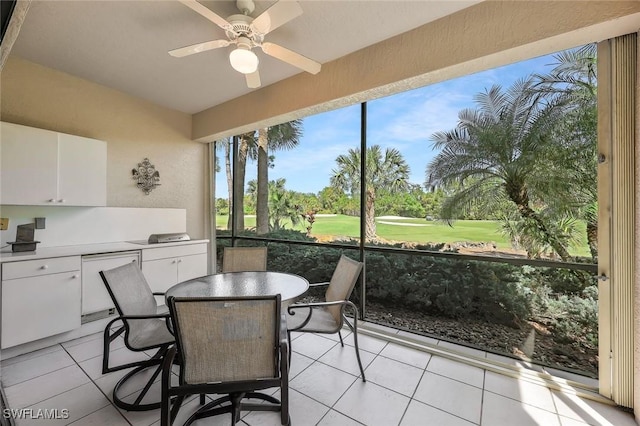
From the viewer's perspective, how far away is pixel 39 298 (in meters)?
2.18

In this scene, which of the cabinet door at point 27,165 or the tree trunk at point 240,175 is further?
the tree trunk at point 240,175

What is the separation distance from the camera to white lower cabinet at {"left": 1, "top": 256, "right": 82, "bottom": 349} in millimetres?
2039

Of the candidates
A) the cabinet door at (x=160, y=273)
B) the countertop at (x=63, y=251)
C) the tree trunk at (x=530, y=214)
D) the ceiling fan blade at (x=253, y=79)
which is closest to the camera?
the ceiling fan blade at (x=253, y=79)

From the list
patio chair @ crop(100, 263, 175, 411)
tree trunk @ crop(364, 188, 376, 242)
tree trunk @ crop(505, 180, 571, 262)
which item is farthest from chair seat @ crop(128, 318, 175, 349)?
tree trunk @ crop(505, 180, 571, 262)

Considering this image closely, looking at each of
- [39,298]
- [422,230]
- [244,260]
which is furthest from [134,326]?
[422,230]

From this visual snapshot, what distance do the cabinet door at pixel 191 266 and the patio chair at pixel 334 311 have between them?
6.25 feet

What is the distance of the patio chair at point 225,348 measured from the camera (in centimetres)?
116

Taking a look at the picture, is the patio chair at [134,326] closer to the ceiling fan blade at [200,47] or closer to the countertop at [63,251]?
the countertop at [63,251]

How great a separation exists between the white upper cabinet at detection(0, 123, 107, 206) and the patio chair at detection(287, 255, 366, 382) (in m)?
2.59

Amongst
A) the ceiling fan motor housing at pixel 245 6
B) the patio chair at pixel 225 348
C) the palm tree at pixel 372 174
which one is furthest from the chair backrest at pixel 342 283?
the ceiling fan motor housing at pixel 245 6

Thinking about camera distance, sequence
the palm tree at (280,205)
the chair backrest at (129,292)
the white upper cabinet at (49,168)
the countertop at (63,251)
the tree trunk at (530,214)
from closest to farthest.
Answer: the chair backrest at (129,292), the countertop at (63,251), the white upper cabinet at (49,168), the tree trunk at (530,214), the palm tree at (280,205)

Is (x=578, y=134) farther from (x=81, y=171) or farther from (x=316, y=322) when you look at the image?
(x=81, y=171)

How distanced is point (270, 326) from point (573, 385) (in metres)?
2.28

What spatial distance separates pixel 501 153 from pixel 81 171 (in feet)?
14.7
